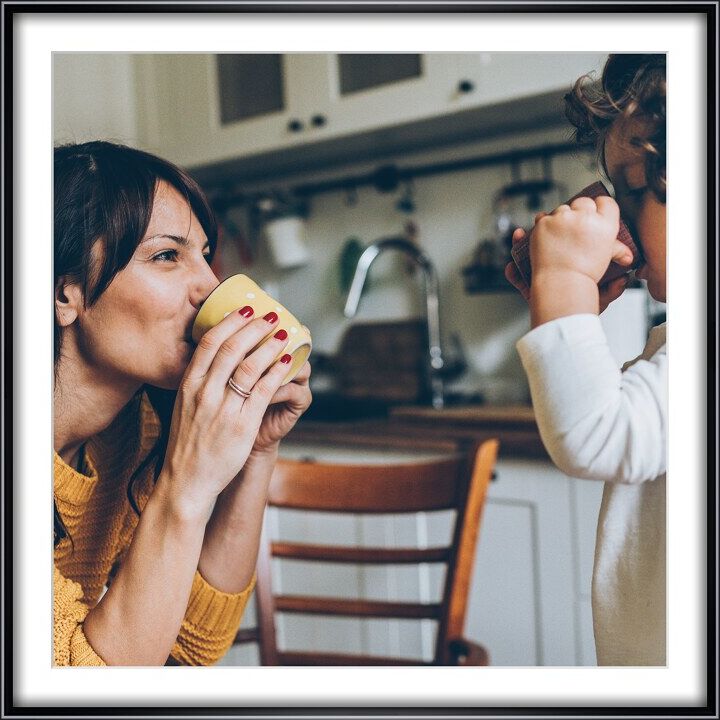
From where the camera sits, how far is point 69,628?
412 mm

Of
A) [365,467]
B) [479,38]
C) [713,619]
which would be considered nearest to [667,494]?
[713,619]

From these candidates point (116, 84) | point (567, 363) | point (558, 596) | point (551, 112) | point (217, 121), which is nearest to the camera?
point (567, 363)

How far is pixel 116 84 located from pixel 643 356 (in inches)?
26.6

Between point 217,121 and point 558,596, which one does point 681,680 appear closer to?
point 558,596

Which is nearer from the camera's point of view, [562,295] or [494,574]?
[562,295]

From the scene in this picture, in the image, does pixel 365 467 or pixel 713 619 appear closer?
pixel 713 619

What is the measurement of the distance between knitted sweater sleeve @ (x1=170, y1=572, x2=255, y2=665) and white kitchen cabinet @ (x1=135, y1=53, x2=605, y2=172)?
0.75m

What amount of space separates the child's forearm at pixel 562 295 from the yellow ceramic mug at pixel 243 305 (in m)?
0.13

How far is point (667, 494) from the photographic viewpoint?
14.3 inches

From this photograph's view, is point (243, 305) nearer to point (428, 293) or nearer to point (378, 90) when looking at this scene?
point (378, 90)

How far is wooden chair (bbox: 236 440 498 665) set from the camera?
856mm

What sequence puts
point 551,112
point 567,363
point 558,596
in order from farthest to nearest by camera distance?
point 551,112 < point 558,596 < point 567,363

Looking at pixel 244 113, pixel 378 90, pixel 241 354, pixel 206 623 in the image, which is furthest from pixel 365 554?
pixel 244 113

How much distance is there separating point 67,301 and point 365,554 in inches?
24.4
